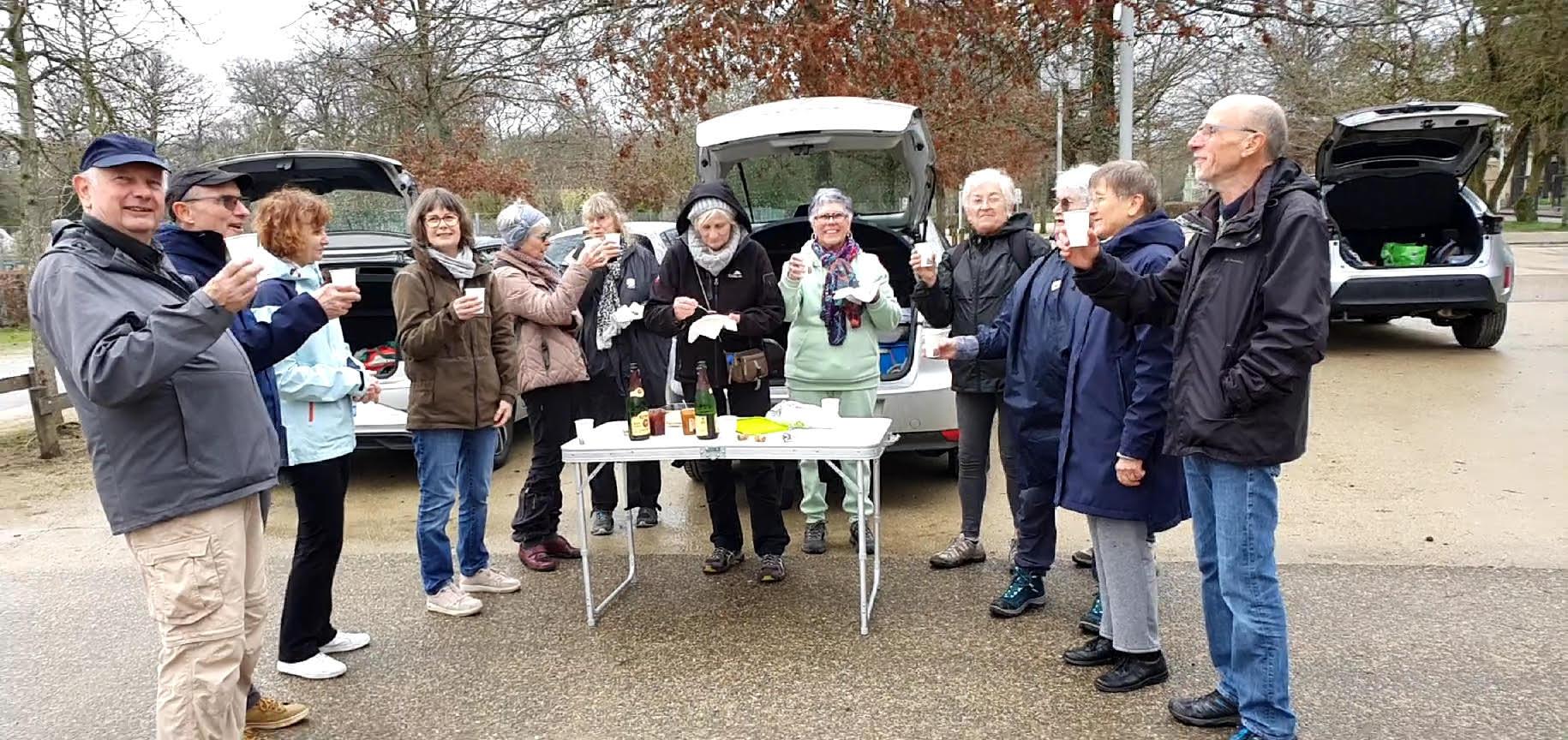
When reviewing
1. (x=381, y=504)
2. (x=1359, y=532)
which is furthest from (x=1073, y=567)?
(x=381, y=504)

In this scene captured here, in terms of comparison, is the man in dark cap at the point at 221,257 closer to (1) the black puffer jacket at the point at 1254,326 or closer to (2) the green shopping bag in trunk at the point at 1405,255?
(1) the black puffer jacket at the point at 1254,326

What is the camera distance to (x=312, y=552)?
11.2ft

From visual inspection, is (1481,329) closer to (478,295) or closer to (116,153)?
(478,295)

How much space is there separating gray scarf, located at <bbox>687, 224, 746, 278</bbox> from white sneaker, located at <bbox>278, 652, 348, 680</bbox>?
83.9 inches

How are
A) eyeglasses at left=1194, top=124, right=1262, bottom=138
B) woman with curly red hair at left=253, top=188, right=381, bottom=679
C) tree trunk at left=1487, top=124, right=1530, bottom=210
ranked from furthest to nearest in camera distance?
1. tree trunk at left=1487, top=124, right=1530, bottom=210
2. woman with curly red hair at left=253, top=188, right=381, bottom=679
3. eyeglasses at left=1194, top=124, right=1262, bottom=138

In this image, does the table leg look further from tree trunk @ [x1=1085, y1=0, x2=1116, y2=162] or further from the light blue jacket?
tree trunk @ [x1=1085, y1=0, x2=1116, y2=162]

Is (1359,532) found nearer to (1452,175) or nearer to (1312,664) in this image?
(1312,664)

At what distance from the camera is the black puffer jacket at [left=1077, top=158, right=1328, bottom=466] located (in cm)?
250

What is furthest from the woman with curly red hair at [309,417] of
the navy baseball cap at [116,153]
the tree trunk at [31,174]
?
the tree trunk at [31,174]

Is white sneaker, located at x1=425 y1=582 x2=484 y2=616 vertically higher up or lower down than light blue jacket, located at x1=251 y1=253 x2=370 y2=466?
lower down

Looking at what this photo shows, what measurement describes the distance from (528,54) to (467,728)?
29.1ft

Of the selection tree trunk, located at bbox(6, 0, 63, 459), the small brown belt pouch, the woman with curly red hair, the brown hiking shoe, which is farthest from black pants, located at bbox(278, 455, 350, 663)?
tree trunk, located at bbox(6, 0, 63, 459)

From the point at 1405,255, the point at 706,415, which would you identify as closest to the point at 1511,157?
the point at 1405,255

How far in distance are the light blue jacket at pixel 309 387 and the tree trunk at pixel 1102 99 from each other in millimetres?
7652
